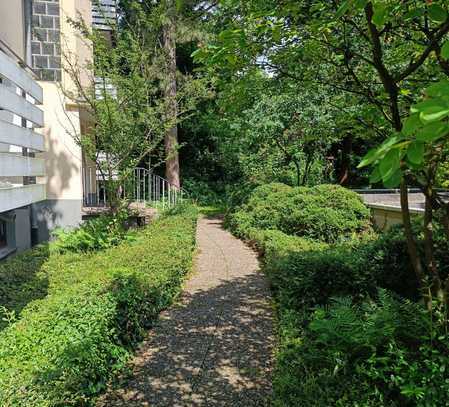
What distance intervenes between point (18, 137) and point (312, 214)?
6.77 metres

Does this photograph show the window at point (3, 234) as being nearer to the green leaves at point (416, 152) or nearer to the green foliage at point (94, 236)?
the green foliage at point (94, 236)

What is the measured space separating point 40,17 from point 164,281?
22.3ft

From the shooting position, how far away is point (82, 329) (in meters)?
3.45

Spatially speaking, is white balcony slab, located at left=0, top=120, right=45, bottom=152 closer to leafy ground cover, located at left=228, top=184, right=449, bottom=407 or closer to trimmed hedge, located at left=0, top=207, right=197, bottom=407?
trimmed hedge, located at left=0, top=207, right=197, bottom=407

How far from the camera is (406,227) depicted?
10.8 ft

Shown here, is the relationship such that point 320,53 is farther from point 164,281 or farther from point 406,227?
point 164,281

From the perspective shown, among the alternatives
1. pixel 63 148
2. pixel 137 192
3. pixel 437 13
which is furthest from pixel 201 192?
pixel 437 13

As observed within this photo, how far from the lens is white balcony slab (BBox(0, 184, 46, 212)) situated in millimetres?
3143

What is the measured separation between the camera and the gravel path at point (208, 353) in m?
3.38

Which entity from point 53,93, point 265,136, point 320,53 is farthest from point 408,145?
point 265,136

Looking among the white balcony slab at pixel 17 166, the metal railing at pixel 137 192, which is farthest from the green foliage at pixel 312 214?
the white balcony slab at pixel 17 166

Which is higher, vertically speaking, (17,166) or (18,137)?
(18,137)

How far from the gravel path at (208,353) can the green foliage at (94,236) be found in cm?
240

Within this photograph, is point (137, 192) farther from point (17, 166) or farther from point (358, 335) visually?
point (358, 335)
